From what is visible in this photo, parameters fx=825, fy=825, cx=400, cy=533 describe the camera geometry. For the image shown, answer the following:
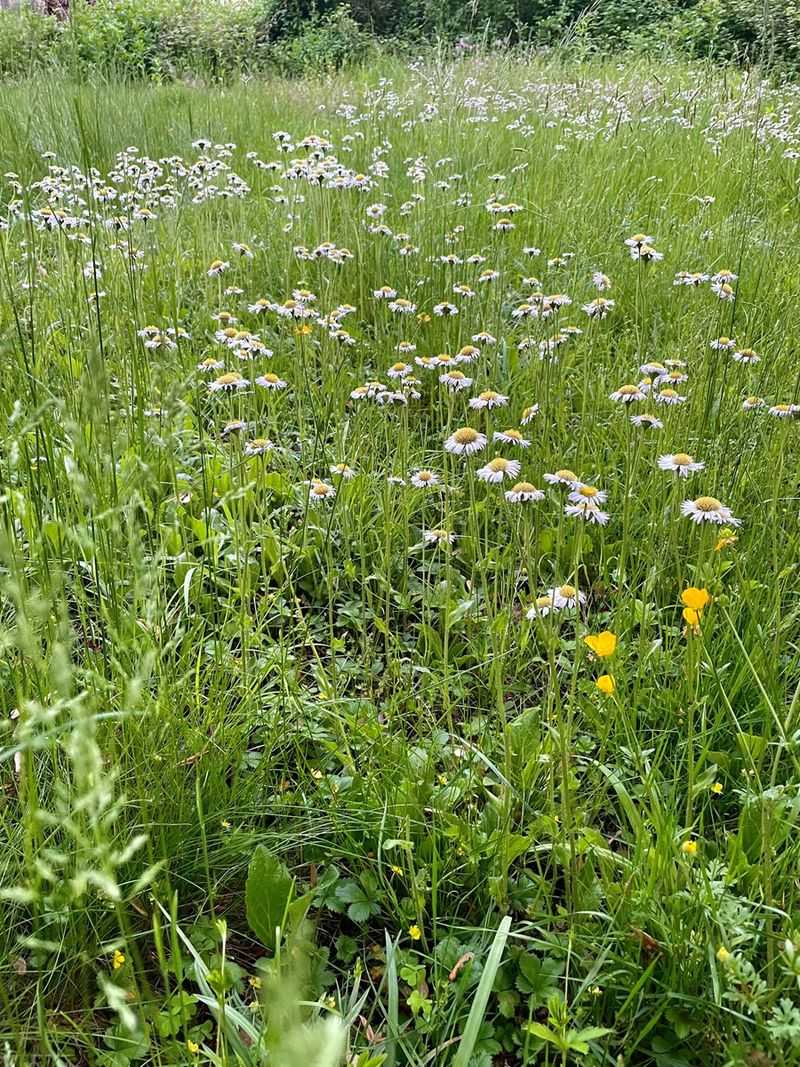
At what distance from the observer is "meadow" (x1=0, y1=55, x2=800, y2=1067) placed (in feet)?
3.37

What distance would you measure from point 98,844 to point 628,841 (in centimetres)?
85

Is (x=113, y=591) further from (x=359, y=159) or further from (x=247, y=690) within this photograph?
(x=359, y=159)

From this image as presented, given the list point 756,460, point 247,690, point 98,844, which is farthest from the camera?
point 756,460

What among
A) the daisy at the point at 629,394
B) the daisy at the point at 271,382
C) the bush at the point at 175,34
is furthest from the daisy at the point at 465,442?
the bush at the point at 175,34

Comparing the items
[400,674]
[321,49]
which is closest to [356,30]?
[321,49]

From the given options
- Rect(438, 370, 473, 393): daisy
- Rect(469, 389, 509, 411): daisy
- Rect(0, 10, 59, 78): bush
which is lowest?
Rect(438, 370, 473, 393): daisy

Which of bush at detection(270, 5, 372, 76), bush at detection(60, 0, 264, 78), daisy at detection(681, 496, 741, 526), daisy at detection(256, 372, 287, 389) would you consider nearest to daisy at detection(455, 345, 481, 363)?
daisy at detection(256, 372, 287, 389)

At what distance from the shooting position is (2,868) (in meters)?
1.09

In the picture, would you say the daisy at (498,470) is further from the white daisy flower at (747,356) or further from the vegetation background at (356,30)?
the vegetation background at (356,30)

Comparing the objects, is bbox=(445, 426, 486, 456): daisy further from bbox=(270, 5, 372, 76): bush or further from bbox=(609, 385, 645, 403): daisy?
bbox=(270, 5, 372, 76): bush

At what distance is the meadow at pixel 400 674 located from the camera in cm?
103

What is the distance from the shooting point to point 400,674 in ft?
5.39

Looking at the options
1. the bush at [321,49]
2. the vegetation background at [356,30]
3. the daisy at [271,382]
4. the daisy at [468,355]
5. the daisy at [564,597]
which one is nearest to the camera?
the daisy at [564,597]

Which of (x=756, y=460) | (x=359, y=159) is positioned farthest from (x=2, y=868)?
(x=359, y=159)
